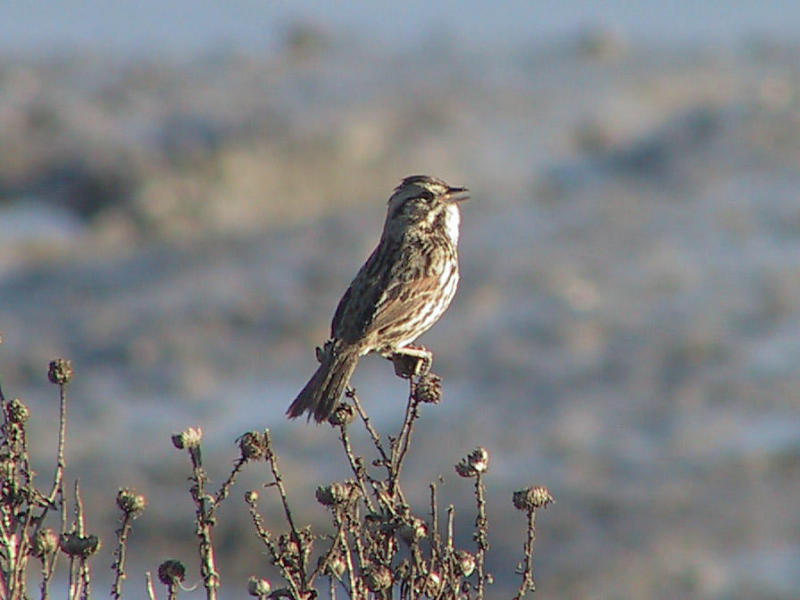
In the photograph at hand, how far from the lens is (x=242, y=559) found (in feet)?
50.8

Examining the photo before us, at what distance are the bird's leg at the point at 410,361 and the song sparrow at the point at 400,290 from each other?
0.04m

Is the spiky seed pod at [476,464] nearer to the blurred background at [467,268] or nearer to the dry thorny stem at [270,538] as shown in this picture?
the dry thorny stem at [270,538]

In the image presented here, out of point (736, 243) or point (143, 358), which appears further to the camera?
point (736, 243)

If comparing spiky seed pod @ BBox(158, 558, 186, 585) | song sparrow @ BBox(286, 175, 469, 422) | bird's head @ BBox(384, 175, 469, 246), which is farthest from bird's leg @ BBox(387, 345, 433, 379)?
spiky seed pod @ BBox(158, 558, 186, 585)

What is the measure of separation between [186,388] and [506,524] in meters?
4.37

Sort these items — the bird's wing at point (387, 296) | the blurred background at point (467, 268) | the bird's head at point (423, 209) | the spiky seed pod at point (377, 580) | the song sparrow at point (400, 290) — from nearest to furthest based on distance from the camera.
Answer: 1. the spiky seed pod at point (377, 580)
2. the song sparrow at point (400, 290)
3. the bird's wing at point (387, 296)
4. the bird's head at point (423, 209)
5. the blurred background at point (467, 268)

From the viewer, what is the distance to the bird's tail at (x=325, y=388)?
24.8 feet

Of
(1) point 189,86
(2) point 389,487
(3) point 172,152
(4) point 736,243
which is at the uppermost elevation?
(1) point 189,86

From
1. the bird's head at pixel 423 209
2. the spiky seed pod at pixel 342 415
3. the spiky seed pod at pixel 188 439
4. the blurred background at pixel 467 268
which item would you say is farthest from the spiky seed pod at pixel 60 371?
the blurred background at pixel 467 268

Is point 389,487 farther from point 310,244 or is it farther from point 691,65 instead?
point 691,65

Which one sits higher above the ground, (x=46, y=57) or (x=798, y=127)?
(x=46, y=57)

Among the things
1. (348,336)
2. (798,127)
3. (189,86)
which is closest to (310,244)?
(189,86)

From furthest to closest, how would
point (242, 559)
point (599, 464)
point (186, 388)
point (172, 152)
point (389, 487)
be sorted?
point (172, 152) → point (186, 388) → point (599, 464) → point (242, 559) → point (389, 487)

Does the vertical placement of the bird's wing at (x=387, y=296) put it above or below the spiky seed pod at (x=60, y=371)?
above
